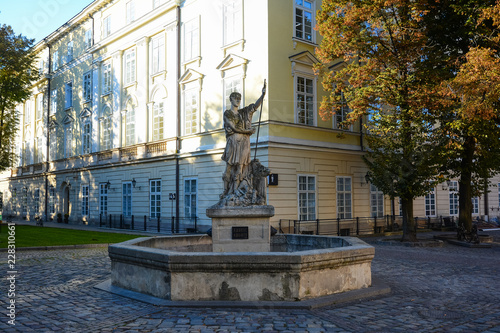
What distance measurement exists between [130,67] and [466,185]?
21.5 m

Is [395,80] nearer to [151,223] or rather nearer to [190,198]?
[190,198]

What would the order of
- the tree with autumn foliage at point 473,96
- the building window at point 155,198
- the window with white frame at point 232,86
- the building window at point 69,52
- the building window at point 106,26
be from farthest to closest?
the building window at point 69,52, the building window at point 106,26, the building window at point 155,198, the window with white frame at point 232,86, the tree with autumn foliage at point 473,96

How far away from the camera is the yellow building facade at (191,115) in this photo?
2161 centimetres

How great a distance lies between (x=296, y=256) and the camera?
7.16 m

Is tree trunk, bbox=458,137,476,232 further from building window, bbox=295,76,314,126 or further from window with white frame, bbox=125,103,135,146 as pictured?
window with white frame, bbox=125,103,135,146

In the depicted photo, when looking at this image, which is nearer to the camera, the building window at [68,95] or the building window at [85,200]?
the building window at [85,200]

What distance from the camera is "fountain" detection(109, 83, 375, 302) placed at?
23.8 ft

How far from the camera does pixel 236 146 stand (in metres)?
10.1

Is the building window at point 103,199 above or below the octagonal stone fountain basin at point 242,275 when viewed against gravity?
above

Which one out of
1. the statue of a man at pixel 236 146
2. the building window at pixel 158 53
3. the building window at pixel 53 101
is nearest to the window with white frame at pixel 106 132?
the building window at pixel 158 53

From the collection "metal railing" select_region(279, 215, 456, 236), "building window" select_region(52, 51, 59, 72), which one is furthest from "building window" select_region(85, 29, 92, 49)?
"metal railing" select_region(279, 215, 456, 236)

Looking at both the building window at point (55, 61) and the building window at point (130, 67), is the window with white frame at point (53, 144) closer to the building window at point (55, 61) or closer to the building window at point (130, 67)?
the building window at point (55, 61)

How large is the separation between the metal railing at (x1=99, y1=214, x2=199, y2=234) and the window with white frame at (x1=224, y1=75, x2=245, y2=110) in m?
6.15

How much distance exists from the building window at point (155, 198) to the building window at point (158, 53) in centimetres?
680
